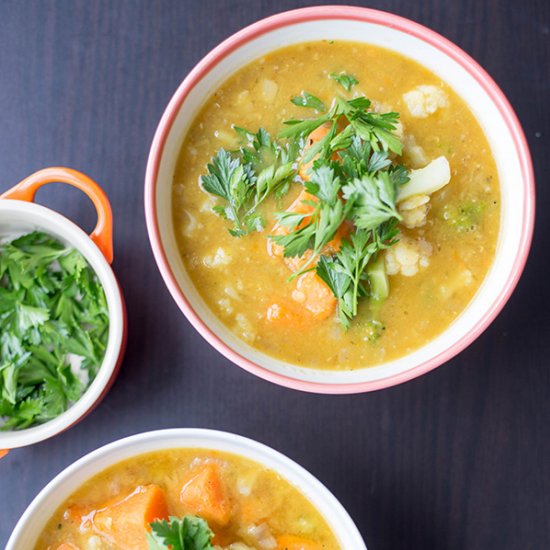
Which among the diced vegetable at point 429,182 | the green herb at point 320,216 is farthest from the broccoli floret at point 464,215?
the green herb at point 320,216

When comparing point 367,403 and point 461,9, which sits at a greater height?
point 461,9

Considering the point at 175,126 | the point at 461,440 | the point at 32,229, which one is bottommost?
the point at 461,440

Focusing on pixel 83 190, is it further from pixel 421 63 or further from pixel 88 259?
pixel 421 63

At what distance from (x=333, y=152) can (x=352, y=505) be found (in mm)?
1151

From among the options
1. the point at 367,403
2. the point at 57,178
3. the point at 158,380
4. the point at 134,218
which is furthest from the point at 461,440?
the point at 57,178

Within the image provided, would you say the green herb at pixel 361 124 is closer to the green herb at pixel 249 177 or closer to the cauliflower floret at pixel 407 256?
the green herb at pixel 249 177

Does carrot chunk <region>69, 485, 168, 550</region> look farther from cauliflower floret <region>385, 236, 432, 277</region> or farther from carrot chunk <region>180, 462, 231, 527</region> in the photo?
cauliflower floret <region>385, 236, 432, 277</region>

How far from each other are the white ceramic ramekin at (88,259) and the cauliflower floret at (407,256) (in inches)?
32.0

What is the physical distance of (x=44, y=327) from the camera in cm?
254

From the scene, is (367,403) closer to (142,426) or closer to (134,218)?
(142,426)

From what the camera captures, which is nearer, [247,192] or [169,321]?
[247,192]

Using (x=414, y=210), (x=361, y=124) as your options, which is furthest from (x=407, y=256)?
(x=361, y=124)

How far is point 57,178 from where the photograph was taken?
7.74 feet

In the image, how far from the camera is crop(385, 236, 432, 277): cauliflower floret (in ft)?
7.53
